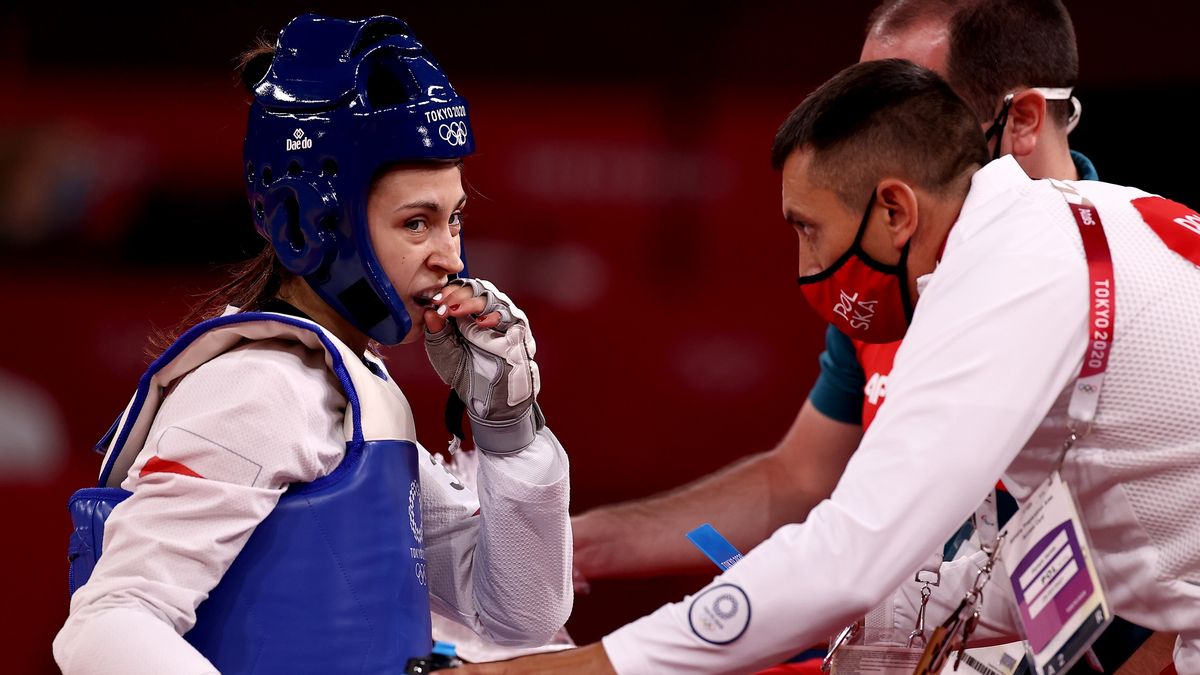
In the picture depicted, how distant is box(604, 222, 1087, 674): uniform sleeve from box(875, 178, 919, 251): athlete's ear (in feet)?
0.97

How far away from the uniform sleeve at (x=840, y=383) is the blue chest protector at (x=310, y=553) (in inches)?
68.1

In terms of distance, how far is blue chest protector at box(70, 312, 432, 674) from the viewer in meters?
1.97

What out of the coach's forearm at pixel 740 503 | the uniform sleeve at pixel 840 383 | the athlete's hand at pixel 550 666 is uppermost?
the athlete's hand at pixel 550 666

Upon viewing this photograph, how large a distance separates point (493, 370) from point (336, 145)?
18.2 inches

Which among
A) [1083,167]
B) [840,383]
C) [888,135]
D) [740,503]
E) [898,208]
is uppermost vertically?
[888,135]

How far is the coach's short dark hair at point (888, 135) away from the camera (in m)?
2.23

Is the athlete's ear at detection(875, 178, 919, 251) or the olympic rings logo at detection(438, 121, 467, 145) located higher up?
the olympic rings logo at detection(438, 121, 467, 145)

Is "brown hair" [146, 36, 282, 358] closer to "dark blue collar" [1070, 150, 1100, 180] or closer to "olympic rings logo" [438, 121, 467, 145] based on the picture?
"olympic rings logo" [438, 121, 467, 145]

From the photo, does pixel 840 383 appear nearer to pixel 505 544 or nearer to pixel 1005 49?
pixel 1005 49

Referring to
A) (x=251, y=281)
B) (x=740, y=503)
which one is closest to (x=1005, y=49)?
(x=740, y=503)

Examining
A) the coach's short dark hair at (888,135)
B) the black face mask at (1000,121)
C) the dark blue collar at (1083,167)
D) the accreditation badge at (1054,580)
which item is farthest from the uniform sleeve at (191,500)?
the dark blue collar at (1083,167)

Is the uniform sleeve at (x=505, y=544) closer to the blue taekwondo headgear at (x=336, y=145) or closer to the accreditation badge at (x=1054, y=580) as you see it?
the blue taekwondo headgear at (x=336, y=145)

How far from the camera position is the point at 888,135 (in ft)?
7.35

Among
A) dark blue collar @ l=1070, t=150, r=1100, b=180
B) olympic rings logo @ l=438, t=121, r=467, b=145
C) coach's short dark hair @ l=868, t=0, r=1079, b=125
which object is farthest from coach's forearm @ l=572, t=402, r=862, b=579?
olympic rings logo @ l=438, t=121, r=467, b=145
